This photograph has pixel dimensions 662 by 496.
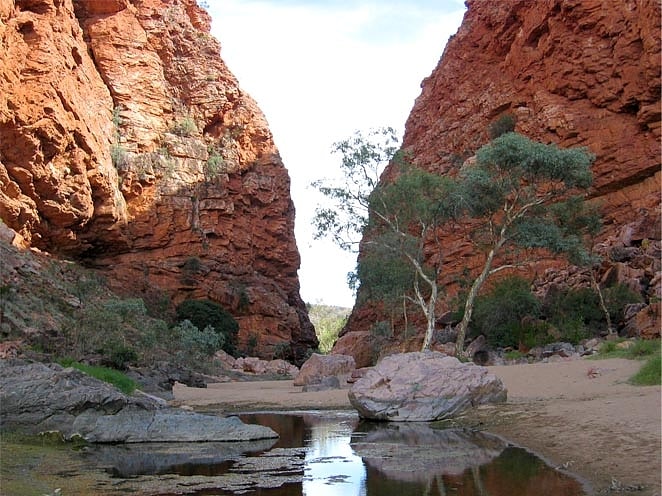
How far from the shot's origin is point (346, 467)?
23.8 ft

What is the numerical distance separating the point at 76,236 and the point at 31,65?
11.2 m

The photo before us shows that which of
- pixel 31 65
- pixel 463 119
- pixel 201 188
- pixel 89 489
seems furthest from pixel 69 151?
pixel 89 489

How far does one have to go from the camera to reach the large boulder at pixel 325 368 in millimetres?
23406

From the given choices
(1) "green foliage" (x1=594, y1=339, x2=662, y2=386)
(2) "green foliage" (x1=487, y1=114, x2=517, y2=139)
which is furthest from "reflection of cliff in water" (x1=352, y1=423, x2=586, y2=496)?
(2) "green foliage" (x1=487, y1=114, x2=517, y2=139)

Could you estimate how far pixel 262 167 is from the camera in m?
59.7

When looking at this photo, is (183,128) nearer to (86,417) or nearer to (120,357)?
(120,357)

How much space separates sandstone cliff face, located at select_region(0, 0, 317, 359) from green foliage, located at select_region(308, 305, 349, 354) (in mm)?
12408

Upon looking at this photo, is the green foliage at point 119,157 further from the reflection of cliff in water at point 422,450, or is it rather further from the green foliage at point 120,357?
the reflection of cliff in water at point 422,450

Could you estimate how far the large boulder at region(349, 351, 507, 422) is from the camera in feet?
37.4

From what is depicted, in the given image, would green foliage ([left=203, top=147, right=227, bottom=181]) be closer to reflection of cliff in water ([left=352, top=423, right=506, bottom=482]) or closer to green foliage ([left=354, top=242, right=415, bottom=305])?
green foliage ([left=354, top=242, right=415, bottom=305])

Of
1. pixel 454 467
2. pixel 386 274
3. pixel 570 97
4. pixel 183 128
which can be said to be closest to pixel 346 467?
pixel 454 467

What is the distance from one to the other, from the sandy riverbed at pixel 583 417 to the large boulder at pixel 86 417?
12.7ft

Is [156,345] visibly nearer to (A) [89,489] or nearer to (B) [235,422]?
(B) [235,422]

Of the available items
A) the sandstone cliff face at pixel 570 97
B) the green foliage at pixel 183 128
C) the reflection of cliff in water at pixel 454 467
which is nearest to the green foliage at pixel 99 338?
the reflection of cliff in water at pixel 454 467
